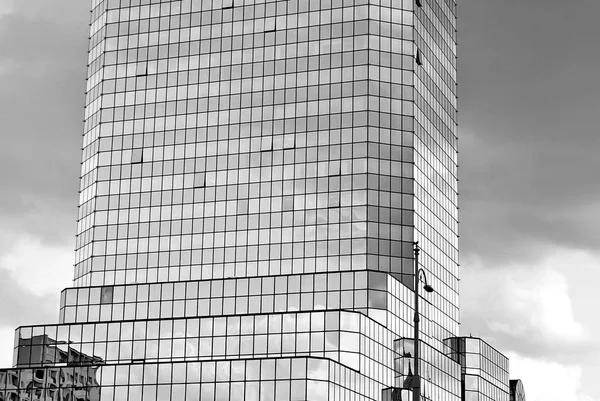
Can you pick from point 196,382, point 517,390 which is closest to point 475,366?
point 517,390

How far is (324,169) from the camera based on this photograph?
144m

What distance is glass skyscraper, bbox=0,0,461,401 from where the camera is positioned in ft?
428

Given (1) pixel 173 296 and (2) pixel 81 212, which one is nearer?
(1) pixel 173 296

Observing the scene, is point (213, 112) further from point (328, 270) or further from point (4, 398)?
point (4, 398)

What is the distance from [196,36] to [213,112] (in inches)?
435

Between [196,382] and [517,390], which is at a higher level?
[517,390]

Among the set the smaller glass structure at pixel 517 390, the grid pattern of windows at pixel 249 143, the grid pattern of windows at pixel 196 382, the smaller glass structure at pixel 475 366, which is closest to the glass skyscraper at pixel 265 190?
the grid pattern of windows at pixel 249 143

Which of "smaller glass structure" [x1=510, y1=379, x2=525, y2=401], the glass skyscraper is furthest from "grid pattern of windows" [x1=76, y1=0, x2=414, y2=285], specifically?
"smaller glass structure" [x1=510, y1=379, x2=525, y2=401]

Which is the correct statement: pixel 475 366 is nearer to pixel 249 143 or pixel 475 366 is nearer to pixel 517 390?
pixel 517 390

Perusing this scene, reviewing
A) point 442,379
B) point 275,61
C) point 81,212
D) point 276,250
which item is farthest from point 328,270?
point 81,212

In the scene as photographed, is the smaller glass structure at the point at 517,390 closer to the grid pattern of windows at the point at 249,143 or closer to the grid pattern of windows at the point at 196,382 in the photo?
the grid pattern of windows at the point at 249,143

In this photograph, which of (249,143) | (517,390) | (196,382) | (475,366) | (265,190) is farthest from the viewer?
(517,390)

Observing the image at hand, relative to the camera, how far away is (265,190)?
481 ft

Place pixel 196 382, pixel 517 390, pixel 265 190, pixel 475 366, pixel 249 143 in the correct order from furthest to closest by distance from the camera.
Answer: pixel 517 390 → pixel 475 366 → pixel 249 143 → pixel 265 190 → pixel 196 382
